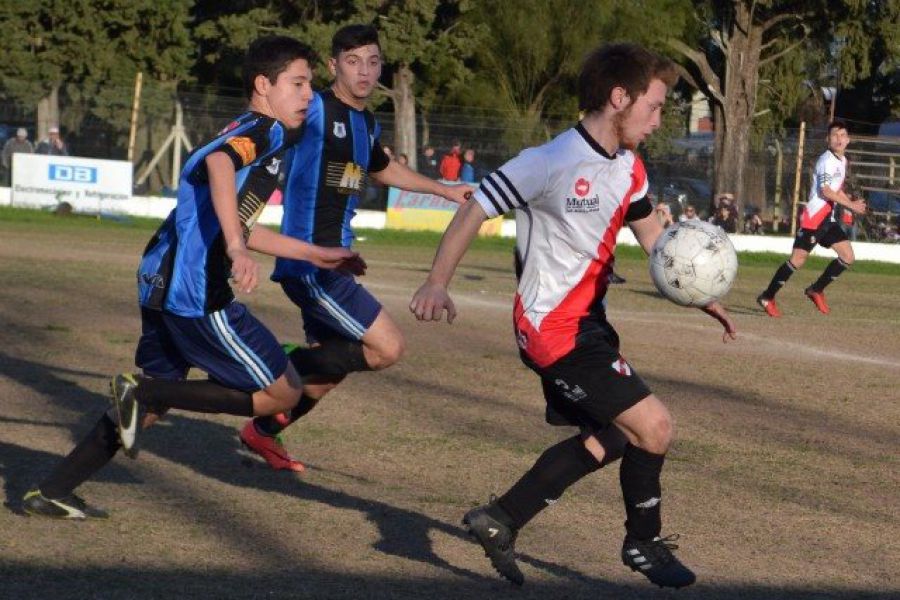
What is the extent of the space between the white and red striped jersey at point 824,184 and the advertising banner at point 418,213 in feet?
42.3

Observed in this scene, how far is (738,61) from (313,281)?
3404 centimetres

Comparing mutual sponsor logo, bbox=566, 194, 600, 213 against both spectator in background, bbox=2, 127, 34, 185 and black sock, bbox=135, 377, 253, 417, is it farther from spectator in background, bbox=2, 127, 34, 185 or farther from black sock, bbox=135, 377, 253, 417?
spectator in background, bbox=2, 127, 34, 185

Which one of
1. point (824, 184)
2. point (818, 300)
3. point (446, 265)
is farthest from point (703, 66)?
point (446, 265)

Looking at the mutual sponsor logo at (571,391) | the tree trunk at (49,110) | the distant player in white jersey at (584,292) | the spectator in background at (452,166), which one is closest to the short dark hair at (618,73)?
the distant player in white jersey at (584,292)

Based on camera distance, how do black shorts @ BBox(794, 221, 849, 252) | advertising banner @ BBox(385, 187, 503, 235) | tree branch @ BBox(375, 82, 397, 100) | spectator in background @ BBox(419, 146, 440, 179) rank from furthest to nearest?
tree branch @ BBox(375, 82, 397, 100) → spectator in background @ BBox(419, 146, 440, 179) → advertising banner @ BBox(385, 187, 503, 235) → black shorts @ BBox(794, 221, 849, 252)

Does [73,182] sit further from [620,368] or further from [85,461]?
[620,368]

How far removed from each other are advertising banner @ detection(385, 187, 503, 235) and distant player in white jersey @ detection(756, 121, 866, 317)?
12.9 m

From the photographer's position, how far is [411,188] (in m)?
7.57

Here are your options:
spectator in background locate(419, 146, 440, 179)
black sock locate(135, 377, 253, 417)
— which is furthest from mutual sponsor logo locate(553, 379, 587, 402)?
spectator in background locate(419, 146, 440, 179)

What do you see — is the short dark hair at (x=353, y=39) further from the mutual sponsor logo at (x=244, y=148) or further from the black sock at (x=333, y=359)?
the mutual sponsor logo at (x=244, y=148)

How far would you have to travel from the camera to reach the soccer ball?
17.9ft

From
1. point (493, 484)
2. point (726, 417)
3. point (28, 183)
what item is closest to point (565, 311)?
point (493, 484)

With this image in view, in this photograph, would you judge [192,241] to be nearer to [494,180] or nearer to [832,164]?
[494,180]

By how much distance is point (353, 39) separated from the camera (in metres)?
7.25
